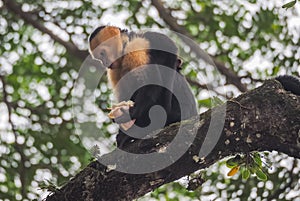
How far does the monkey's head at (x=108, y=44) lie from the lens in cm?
446

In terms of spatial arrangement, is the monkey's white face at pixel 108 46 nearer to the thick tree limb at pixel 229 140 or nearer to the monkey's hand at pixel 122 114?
the monkey's hand at pixel 122 114

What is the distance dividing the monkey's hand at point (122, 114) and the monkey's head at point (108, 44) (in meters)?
0.80

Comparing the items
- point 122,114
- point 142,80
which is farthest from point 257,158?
point 142,80

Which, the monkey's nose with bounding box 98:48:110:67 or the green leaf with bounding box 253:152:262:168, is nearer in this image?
the green leaf with bounding box 253:152:262:168

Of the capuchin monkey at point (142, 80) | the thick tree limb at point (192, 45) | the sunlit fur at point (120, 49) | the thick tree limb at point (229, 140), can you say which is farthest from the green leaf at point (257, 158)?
the thick tree limb at point (192, 45)

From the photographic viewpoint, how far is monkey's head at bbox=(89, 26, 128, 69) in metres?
4.46

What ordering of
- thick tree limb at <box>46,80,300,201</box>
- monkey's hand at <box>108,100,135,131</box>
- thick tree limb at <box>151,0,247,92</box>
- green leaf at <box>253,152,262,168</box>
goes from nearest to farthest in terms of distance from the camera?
thick tree limb at <box>46,80,300,201</box>
green leaf at <box>253,152,262,168</box>
monkey's hand at <box>108,100,135,131</box>
thick tree limb at <box>151,0,247,92</box>

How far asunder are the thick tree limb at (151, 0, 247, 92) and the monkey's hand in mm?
2283

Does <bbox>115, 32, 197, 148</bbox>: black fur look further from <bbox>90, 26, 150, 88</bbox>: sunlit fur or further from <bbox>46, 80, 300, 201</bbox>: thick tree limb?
<bbox>46, 80, 300, 201</bbox>: thick tree limb

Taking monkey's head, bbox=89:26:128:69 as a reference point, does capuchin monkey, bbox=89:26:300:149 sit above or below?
below

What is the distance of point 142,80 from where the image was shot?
4.04m

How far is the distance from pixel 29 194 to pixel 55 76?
4.55ft

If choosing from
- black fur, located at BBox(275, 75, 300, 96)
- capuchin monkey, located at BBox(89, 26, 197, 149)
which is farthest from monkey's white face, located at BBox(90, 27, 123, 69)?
black fur, located at BBox(275, 75, 300, 96)

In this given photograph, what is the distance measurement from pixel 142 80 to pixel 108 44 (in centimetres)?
58
